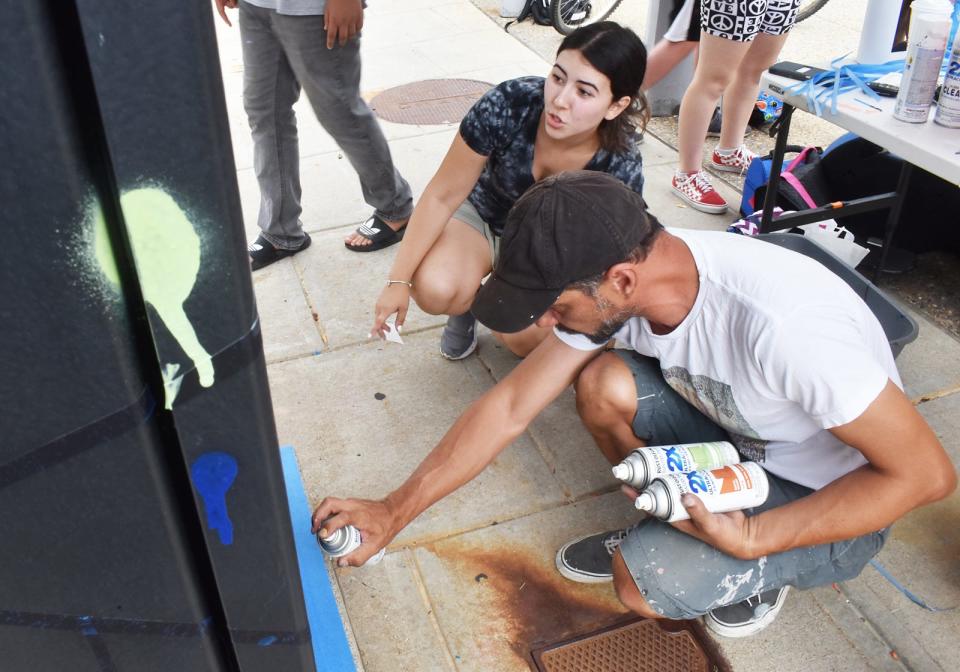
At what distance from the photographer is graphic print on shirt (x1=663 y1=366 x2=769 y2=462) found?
1890 mm

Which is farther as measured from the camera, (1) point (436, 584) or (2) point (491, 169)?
(2) point (491, 169)

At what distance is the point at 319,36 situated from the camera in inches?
116

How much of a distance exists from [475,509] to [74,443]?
1658 millimetres

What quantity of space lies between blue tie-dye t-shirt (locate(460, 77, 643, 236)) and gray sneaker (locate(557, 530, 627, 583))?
0.91m

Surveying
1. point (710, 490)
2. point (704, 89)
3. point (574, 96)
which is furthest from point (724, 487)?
point (704, 89)

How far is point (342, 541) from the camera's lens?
178cm

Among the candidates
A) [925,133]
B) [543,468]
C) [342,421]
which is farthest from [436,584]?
[925,133]

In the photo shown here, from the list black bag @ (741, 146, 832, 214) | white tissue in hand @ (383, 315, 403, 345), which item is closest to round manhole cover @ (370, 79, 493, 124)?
black bag @ (741, 146, 832, 214)

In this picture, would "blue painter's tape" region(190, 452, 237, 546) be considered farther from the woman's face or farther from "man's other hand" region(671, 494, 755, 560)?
the woman's face

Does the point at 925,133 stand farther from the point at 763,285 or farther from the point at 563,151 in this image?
the point at 763,285

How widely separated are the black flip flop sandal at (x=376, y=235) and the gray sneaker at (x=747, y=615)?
205 centimetres

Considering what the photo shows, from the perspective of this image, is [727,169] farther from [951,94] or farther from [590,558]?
[590,558]

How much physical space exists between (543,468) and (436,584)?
525 millimetres

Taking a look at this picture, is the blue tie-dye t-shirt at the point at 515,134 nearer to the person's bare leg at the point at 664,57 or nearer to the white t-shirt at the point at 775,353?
the white t-shirt at the point at 775,353
